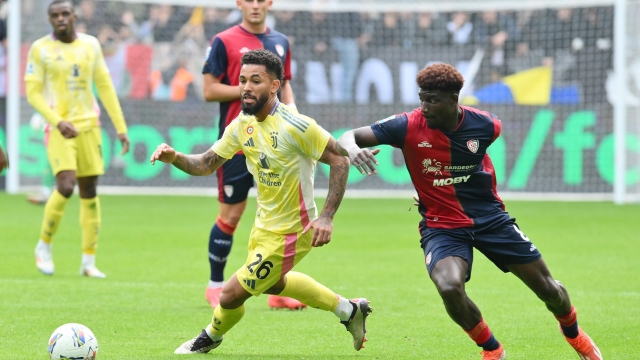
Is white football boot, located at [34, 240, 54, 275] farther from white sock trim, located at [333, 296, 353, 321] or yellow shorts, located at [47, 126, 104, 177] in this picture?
white sock trim, located at [333, 296, 353, 321]

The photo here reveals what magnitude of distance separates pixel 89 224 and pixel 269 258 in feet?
13.2

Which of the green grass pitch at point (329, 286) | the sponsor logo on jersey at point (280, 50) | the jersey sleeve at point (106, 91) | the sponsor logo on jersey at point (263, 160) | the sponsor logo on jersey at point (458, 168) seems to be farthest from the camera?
the jersey sleeve at point (106, 91)

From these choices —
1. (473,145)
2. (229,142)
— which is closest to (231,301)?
(229,142)

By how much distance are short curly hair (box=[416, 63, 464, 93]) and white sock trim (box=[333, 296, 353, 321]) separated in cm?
148

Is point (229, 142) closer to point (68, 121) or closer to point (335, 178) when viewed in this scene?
point (335, 178)

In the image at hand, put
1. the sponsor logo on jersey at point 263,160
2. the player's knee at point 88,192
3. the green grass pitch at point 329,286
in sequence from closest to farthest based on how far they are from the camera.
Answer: the sponsor logo on jersey at point 263,160 → the green grass pitch at point 329,286 → the player's knee at point 88,192

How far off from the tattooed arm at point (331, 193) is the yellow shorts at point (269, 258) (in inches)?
9.2

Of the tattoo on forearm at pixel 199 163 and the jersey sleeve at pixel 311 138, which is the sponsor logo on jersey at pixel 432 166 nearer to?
the jersey sleeve at pixel 311 138

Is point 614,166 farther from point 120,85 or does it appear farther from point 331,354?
point 331,354

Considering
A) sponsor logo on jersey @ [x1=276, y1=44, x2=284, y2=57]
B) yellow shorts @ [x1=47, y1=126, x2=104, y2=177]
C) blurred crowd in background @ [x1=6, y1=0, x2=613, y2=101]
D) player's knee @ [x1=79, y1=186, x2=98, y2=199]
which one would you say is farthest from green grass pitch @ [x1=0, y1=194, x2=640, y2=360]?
blurred crowd in background @ [x1=6, y1=0, x2=613, y2=101]

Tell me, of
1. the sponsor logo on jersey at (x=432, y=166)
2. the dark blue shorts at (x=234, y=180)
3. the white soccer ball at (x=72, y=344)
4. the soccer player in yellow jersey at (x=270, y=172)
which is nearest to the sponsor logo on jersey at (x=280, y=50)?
the dark blue shorts at (x=234, y=180)

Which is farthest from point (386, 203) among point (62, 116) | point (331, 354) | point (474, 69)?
point (331, 354)

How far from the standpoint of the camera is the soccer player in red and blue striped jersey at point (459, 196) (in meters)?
5.67

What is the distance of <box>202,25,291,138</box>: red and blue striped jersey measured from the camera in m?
7.90
